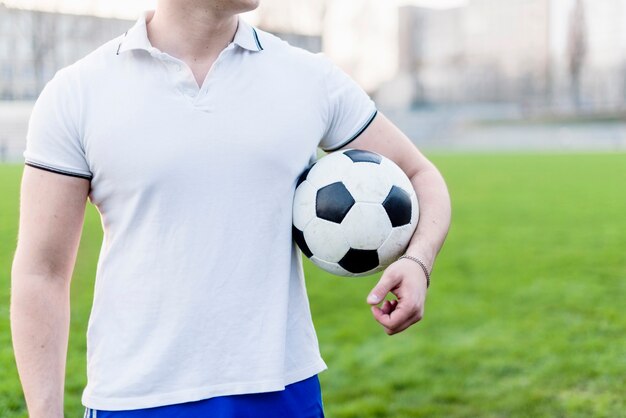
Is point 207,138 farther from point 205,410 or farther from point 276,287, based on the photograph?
point 205,410

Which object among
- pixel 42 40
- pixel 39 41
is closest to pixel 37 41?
pixel 39 41

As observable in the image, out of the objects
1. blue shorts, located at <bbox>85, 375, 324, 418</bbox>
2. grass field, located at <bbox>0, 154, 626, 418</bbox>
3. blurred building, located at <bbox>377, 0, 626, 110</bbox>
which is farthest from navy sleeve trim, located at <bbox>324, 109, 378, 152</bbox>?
blurred building, located at <bbox>377, 0, 626, 110</bbox>

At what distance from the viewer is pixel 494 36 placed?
7581cm

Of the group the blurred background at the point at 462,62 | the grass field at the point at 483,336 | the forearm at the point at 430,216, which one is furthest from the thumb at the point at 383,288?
the blurred background at the point at 462,62

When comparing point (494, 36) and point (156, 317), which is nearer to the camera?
point (156, 317)

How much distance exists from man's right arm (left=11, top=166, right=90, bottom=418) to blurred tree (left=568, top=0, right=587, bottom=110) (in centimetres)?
6805

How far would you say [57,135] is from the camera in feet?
5.50

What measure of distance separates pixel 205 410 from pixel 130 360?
0.65 ft

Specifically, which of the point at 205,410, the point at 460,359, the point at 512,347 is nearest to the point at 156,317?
the point at 205,410

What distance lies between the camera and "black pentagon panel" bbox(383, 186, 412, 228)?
6.59ft

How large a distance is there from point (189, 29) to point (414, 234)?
75 cm

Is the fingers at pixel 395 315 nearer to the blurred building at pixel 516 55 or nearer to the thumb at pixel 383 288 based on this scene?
the thumb at pixel 383 288

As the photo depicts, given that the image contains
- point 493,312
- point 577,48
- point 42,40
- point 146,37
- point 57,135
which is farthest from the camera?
point 577,48

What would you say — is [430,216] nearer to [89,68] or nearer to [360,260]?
[360,260]
